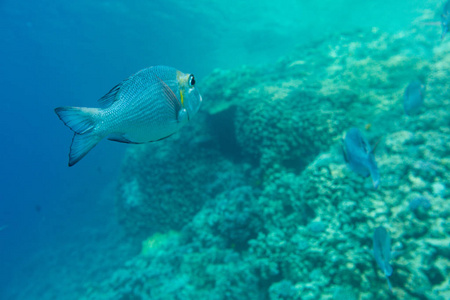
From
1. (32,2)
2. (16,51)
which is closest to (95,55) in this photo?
(16,51)

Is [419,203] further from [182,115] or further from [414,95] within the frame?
[182,115]

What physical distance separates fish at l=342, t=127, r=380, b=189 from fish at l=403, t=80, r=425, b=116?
2182 mm

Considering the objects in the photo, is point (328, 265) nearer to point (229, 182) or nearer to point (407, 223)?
point (407, 223)

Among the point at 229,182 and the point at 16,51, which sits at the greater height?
the point at 16,51

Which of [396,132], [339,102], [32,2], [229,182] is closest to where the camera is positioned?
[396,132]

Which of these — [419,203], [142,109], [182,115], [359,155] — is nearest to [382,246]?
[359,155]

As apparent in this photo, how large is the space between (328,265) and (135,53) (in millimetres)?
50787

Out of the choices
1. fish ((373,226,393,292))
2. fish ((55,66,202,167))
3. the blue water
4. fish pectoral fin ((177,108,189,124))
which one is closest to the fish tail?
fish ((55,66,202,167))

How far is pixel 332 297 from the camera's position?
2.78m

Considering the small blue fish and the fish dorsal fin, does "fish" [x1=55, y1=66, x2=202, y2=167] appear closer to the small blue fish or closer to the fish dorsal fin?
the fish dorsal fin

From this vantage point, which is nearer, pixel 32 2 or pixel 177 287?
pixel 177 287

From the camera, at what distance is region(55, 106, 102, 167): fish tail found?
953 millimetres

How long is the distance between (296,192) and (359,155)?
99.7 inches

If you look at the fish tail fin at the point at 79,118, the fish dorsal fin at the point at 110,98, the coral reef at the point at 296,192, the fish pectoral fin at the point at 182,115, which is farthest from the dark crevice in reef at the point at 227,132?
the fish tail fin at the point at 79,118
